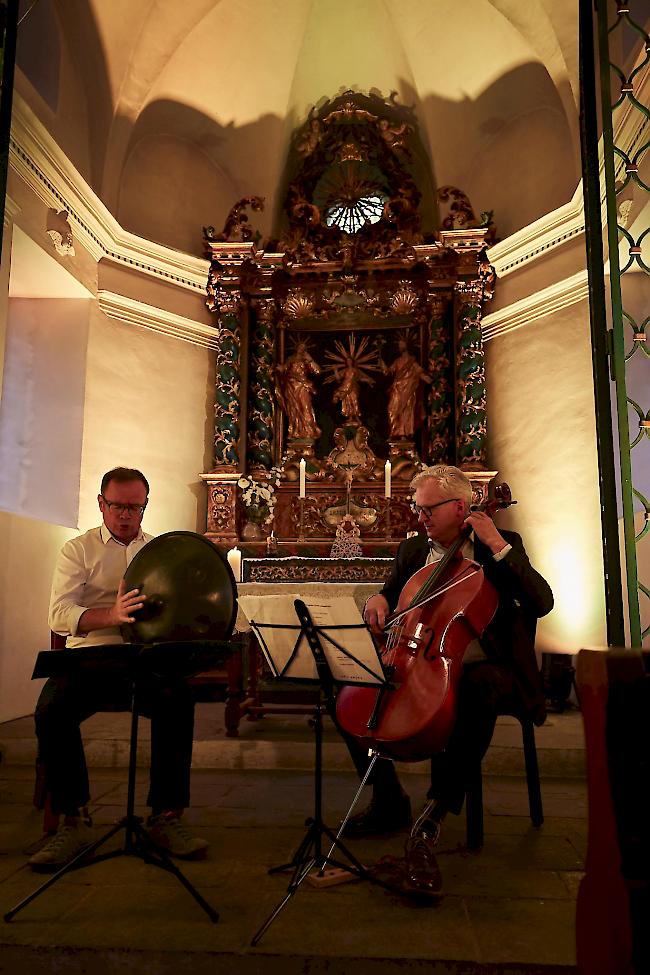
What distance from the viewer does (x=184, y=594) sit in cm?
257

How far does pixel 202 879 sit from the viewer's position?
8.14 feet

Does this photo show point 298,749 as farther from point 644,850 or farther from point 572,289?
point 572,289

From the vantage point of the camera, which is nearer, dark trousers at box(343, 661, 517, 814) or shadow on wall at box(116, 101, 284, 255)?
dark trousers at box(343, 661, 517, 814)

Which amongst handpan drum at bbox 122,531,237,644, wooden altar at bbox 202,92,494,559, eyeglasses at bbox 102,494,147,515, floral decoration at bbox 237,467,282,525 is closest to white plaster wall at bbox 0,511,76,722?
wooden altar at bbox 202,92,494,559

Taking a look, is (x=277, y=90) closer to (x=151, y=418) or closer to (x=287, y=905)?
(x=151, y=418)

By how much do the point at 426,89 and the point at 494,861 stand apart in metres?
7.72

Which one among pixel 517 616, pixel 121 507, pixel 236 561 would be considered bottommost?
pixel 517 616

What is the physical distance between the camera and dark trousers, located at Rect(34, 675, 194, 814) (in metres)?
2.72

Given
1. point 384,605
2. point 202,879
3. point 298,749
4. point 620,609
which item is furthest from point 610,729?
point 298,749

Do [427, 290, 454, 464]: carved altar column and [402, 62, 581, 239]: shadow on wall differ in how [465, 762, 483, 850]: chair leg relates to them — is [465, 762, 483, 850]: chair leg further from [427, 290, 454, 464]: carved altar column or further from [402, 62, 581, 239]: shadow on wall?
[402, 62, 581, 239]: shadow on wall

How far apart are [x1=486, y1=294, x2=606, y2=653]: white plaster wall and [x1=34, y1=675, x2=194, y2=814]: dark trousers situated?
4.30 metres

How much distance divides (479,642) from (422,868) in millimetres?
934

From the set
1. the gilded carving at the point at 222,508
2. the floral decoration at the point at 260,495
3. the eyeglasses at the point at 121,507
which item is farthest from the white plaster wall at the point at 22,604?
the eyeglasses at the point at 121,507

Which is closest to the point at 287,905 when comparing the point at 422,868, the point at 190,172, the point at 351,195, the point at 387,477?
the point at 422,868
